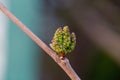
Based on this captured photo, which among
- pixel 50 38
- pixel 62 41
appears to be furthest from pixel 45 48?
pixel 50 38

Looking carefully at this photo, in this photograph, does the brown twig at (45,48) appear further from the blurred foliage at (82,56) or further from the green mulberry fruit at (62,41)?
the blurred foliage at (82,56)

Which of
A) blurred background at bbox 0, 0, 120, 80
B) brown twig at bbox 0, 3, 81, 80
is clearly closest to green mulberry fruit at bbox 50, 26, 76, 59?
brown twig at bbox 0, 3, 81, 80

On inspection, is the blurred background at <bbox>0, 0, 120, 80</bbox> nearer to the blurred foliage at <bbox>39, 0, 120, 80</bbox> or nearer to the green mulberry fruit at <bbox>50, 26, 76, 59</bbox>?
the blurred foliage at <bbox>39, 0, 120, 80</bbox>

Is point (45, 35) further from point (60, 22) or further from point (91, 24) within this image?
point (91, 24)

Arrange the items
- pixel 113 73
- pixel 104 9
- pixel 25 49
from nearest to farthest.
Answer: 1. pixel 104 9
2. pixel 113 73
3. pixel 25 49

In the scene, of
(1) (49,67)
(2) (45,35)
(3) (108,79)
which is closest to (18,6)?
(2) (45,35)

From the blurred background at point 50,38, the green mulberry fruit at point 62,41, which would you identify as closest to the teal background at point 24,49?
the blurred background at point 50,38
